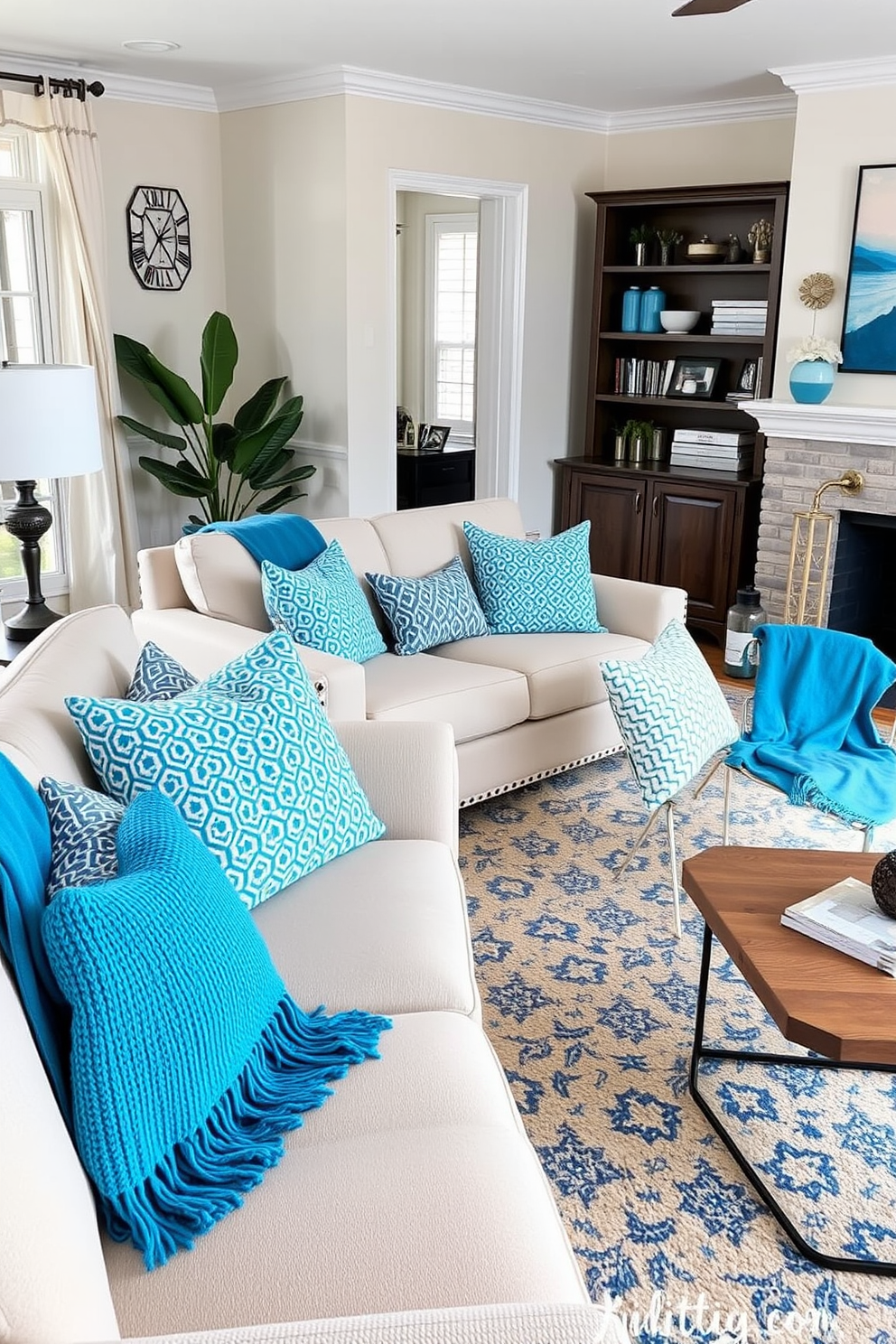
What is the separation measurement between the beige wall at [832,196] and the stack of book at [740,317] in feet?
1.30

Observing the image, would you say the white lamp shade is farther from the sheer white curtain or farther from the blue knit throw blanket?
the sheer white curtain

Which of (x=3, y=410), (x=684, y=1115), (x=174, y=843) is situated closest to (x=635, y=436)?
(x=3, y=410)

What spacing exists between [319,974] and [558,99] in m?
5.13

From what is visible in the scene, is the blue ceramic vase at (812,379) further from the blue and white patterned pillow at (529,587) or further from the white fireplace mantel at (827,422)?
the blue and white patterned pillow at (529,587)

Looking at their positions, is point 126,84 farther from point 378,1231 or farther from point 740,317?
point 378,1231

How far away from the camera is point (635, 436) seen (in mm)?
6141

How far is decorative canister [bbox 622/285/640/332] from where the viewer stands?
6.07 m

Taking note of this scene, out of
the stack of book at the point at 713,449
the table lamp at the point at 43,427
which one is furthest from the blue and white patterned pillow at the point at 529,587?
the stack of book at the point at 713,449

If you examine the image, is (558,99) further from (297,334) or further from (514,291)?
(297,334)

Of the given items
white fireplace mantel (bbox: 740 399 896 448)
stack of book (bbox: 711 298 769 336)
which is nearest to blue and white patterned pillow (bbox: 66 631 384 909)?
white fireplace mantel (bbox: 740 399 896 448)

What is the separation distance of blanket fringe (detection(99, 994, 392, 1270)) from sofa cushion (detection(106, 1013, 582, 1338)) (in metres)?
0.02

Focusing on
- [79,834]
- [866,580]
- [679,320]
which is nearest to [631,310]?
[679,320]

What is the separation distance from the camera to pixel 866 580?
5.52 meters

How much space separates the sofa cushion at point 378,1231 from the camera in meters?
1.21
